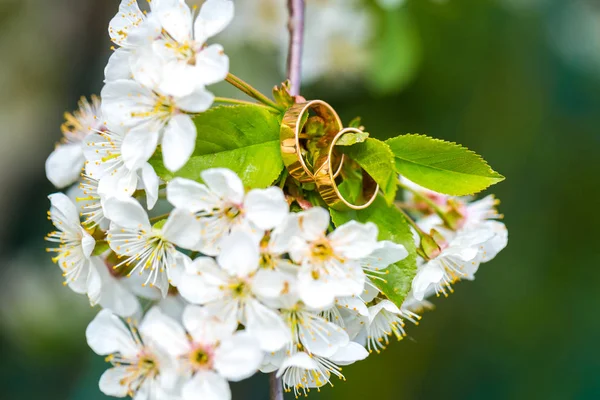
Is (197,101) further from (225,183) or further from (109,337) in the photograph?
(109,337)

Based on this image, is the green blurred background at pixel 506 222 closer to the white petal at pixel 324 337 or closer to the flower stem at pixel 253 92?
the flower stem at pixel 253 92

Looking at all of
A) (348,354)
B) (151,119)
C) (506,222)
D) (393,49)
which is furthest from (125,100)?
(506,222)

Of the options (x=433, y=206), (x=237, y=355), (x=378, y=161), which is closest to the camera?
(x=237, y=355)

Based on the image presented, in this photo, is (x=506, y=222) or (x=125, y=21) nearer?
(x=125, y=21)

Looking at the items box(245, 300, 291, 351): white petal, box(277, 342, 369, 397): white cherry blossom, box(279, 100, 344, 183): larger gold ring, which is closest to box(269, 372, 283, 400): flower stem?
box(277, 342, 369, 397): white cherry blossom

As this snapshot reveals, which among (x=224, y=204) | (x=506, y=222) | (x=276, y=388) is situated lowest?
(x=506, y=222)

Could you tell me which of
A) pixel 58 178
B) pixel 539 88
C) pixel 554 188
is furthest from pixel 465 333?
pixel 58 178

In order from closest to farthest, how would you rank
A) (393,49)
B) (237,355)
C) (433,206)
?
(237,355), (433,206), (393,49)
